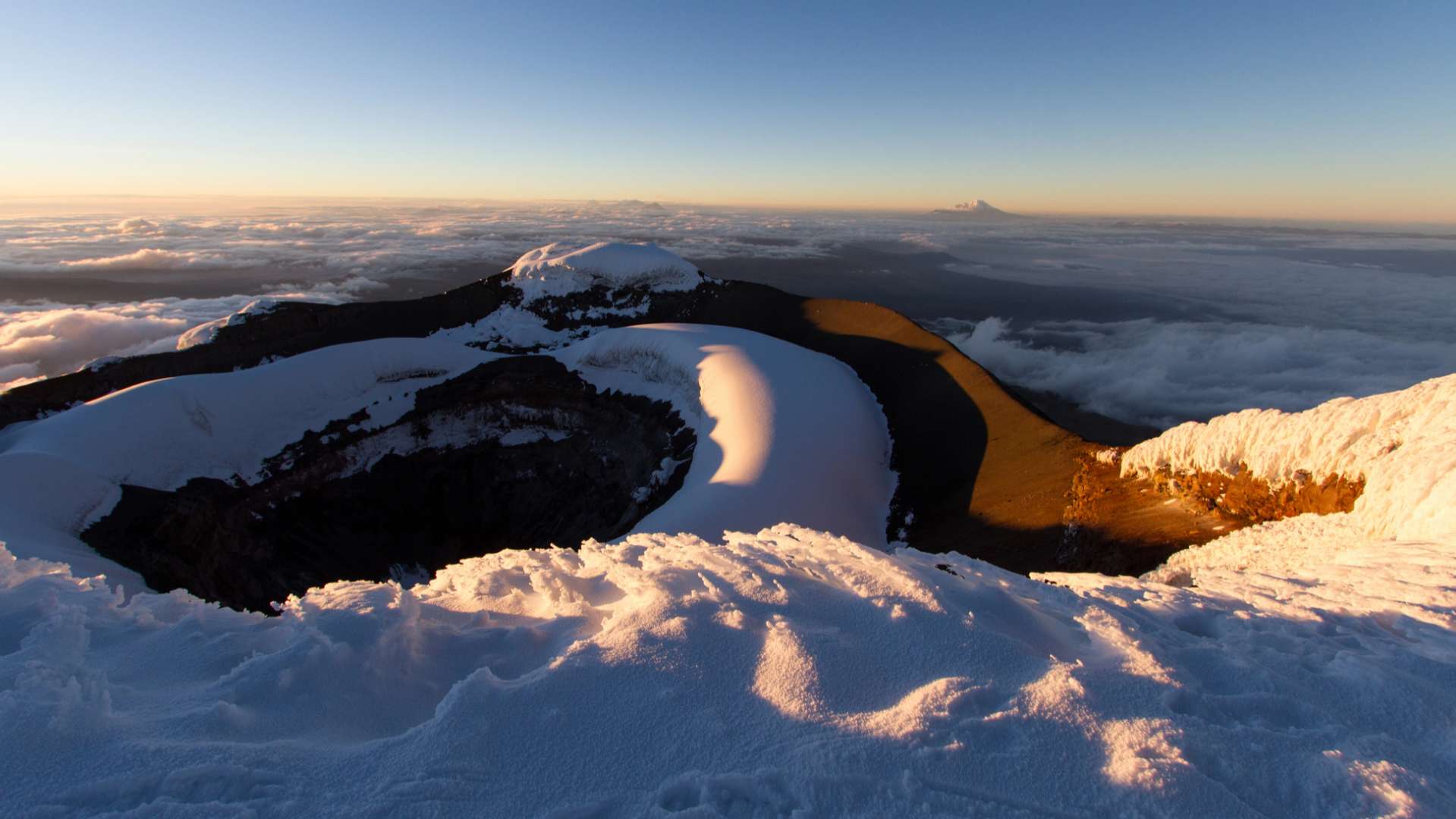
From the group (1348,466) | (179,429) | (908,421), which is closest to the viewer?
(1348,466)

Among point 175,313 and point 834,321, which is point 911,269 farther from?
point 175,313

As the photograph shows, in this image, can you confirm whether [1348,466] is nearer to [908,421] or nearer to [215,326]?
[908,421]

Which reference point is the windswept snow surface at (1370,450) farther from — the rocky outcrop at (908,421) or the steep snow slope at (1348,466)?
the rocky outcrop at (908,421)

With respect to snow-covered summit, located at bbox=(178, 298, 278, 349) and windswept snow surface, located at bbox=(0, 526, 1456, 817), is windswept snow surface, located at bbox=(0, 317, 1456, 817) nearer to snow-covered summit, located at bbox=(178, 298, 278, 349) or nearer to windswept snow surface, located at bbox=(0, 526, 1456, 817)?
windswept snow surface, located at bbox=(0, 526, 1456, 817)

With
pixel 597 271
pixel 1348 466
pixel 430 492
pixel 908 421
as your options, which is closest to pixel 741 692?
pixel 1348 466

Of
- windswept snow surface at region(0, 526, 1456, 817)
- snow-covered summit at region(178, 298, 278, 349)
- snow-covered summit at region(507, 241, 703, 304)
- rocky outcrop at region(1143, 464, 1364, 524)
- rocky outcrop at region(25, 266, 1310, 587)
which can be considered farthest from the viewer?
snow-covered summit at region(507, 241, 703, 304)

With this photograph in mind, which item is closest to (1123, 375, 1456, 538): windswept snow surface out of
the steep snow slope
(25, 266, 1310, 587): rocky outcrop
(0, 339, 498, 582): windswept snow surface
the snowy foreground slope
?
the steep snow slope
